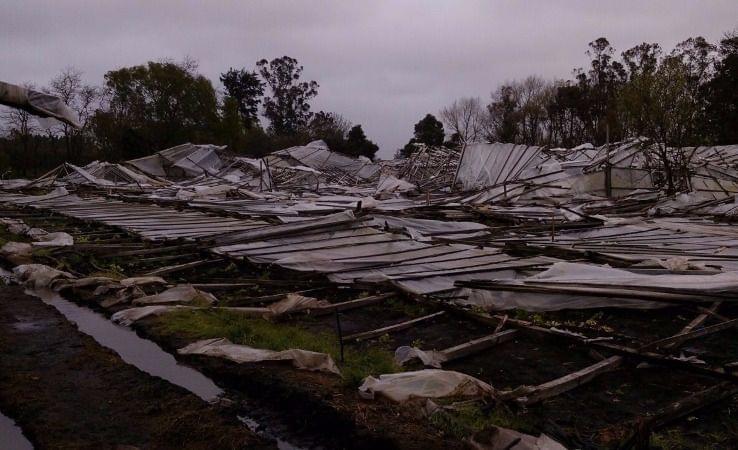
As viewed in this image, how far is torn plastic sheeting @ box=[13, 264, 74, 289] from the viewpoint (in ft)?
22.1

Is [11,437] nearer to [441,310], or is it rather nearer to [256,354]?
[256,354]

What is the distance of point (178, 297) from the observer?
5.82 meters

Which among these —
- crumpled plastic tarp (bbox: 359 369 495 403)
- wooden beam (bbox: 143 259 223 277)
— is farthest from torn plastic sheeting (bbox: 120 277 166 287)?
crumpled plastic tarp (bbox: 359 369 495 403)

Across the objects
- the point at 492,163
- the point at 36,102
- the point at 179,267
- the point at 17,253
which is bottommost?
the point at 179,267

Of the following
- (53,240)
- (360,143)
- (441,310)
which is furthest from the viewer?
(360,143)

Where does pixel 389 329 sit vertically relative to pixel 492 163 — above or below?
below

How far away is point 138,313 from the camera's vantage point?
211 inches

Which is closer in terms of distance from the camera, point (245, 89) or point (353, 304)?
point (353, 304)

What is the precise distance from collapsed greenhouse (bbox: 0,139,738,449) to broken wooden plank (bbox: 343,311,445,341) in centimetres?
1

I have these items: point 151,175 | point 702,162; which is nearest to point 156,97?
point 151,175

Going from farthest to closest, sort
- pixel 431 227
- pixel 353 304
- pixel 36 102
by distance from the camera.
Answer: pixel 431 227 < pixel 353 304 < pixel 36 102

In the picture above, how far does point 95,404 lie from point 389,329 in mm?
2346

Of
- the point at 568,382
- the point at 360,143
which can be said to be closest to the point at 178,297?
the point at 568,382

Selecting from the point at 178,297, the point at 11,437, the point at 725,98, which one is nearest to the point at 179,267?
the point at 178,297
